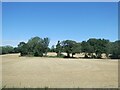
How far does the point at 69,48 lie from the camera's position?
13275 centimetres

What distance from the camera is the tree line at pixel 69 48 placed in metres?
122

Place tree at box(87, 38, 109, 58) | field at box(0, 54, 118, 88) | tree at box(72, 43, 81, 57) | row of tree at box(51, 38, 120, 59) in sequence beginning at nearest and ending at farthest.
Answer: field at box(0, 54, 118, 88) → row of tree at box(51, 38, 120, 59) → tree at box(87, 38, 109, 58) → tree at box(72, 43, 81, 57)

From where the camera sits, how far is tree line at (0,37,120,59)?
122250 mm

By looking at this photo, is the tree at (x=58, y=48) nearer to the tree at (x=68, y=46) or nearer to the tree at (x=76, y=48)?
the tree at (x=68, y=46)

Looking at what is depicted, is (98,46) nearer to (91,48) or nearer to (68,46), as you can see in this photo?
(91,48)

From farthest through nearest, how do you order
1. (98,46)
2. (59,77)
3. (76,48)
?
(76,48) < (98,46) < (59,77)

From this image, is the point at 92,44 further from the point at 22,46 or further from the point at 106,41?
the point at 22,46

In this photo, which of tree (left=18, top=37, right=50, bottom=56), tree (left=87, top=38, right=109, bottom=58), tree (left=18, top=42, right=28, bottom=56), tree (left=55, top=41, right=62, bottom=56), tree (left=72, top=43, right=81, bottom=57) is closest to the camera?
tree (left=87, top=38, right=109, bottom=58)

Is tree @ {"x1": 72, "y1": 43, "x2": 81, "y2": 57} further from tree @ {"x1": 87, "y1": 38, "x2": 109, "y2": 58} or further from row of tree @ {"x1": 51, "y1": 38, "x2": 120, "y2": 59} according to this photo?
tree @ {"x1": 87, "y1": 38, "x2": 109, "y2": 58}

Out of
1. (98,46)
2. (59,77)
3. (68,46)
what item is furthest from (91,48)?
(59,77)

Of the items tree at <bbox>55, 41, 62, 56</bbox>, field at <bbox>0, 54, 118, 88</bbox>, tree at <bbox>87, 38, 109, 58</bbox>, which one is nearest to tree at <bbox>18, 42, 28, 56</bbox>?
tree at <bbox>55, 41, 62, 56</bbox>

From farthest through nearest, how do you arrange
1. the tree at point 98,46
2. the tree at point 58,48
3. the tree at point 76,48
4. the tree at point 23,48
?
the tree at point 58,48 < the tree at point 23,48 < the tree at point 76,48 < the tree at point 98,46

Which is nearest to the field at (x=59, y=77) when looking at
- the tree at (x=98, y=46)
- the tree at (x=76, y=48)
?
the tree at (x=98, y=46)

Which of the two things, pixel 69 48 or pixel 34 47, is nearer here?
pixel 69 48
